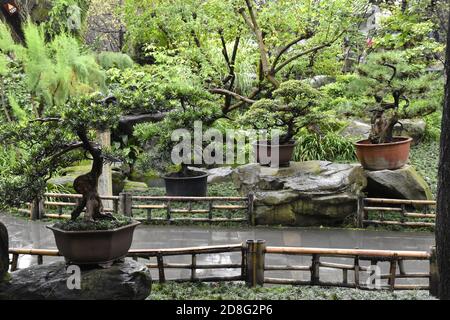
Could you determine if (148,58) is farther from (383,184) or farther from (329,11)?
(383,184)

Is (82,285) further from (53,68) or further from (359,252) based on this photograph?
(53,68)

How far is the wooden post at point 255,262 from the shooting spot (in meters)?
4.80

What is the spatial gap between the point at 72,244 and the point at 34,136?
929 mm

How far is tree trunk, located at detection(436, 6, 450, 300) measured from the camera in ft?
10.1

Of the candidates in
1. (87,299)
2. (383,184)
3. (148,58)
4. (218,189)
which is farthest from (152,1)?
(87,299)

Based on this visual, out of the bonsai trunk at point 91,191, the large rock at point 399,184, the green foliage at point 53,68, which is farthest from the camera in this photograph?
the green foliage at point 53,68

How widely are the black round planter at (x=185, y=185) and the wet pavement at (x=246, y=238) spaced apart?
100cm

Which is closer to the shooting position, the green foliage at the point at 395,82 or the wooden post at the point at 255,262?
the wooden post at the point at 255,262

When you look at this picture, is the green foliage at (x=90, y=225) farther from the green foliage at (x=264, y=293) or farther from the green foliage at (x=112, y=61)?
the green foliage at (x=112, y=61)

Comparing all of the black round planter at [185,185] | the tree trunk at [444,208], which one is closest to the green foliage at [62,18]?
the black round planter at [185,185]

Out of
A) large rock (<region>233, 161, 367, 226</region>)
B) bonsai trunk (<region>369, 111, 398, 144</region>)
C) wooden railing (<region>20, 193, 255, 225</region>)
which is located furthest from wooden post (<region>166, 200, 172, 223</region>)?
bonsai trunk (<region>369, 111, 398, 144</region>)

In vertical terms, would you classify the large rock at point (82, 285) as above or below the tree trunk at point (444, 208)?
below

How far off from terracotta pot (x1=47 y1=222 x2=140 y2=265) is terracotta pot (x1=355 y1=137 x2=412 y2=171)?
5.28 m

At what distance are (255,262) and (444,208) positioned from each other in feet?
6.85
